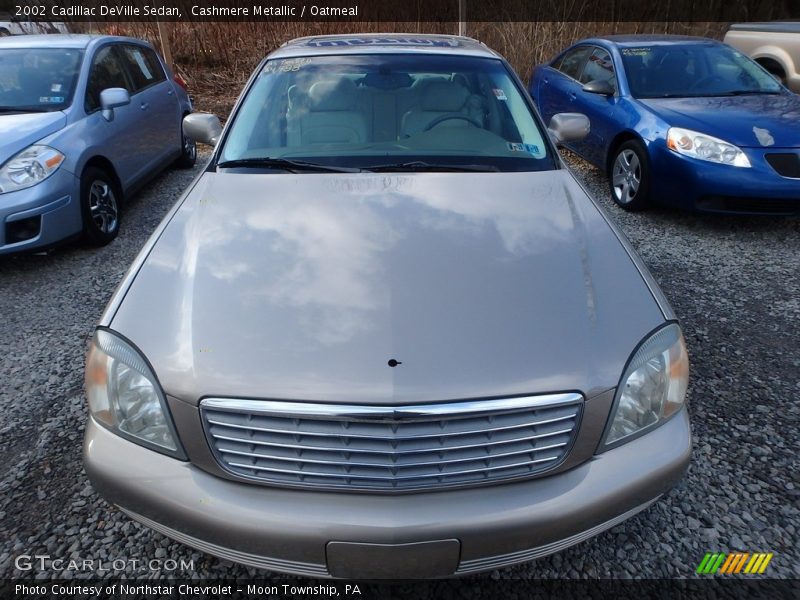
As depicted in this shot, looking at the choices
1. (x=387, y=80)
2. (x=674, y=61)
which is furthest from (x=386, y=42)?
(x=674, y=61)

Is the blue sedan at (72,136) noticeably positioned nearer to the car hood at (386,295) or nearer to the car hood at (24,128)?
the car hood at (24,128)

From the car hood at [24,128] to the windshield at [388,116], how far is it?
1.97m

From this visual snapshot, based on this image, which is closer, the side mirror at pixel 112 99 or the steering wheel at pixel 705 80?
the side mirror at pixel 112 99

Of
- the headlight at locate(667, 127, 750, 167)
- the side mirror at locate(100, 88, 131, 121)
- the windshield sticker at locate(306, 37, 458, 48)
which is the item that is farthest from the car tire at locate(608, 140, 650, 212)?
the side mirror at locate(100, 88, 131, 121)

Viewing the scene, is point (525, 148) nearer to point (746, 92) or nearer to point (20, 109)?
point (746, 92)

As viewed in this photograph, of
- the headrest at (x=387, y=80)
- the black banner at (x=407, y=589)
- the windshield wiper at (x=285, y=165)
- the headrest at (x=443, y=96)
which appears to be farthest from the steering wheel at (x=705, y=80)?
the black banner at (x=407, y=589)

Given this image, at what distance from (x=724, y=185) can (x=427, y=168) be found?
113 inches

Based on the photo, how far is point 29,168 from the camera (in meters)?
3.63

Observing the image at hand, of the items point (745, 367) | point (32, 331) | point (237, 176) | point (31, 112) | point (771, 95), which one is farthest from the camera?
point (771, 95)

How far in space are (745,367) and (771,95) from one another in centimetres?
332

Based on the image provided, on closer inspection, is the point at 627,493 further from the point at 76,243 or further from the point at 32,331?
the point at 76,243

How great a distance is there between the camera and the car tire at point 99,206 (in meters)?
4.02

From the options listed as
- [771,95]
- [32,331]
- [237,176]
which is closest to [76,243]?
[32,331]

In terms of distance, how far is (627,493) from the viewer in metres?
1.46
